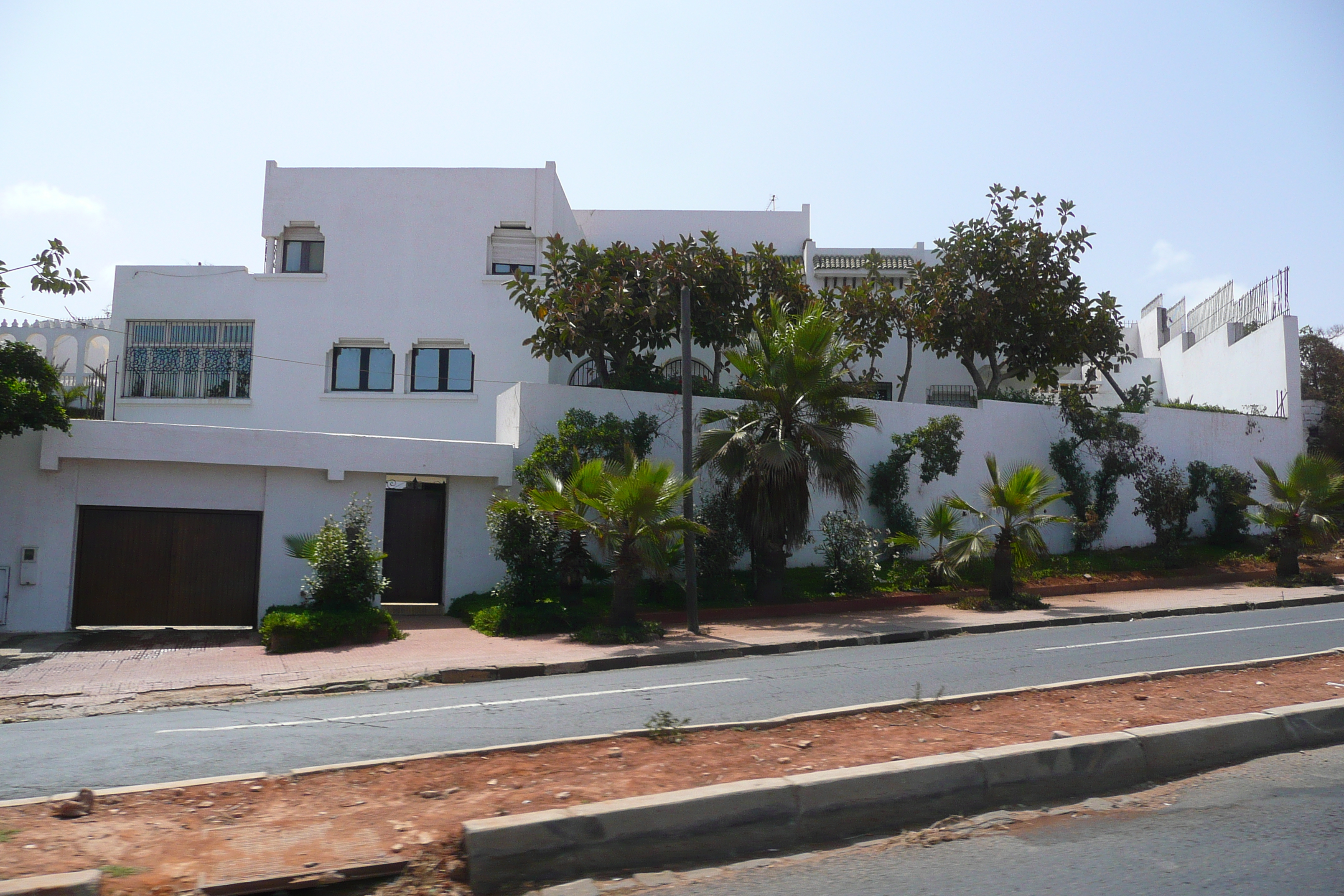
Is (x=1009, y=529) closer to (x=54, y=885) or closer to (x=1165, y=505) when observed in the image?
(x=1165, y=505)

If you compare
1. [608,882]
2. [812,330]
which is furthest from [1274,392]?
[608,882]

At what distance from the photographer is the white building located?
16156 millimetres

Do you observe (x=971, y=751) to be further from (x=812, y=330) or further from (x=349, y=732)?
(x=812, y=330)

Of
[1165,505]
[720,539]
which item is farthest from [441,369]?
[1165,505]

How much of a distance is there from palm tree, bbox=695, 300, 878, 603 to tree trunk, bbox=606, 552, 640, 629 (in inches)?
107

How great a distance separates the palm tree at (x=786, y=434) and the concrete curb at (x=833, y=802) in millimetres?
10343

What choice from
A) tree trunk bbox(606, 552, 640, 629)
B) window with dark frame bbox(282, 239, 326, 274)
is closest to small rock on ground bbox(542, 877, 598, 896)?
tree trunk bbox(606, 552, 640, 629)

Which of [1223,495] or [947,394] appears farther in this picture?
[947,394]

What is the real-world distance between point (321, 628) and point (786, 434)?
849cm

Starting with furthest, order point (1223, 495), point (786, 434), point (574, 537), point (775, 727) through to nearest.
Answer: point (1223, 495) → point (786, 434) → point (574, 537) → point (775, 727)

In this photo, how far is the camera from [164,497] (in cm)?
1638

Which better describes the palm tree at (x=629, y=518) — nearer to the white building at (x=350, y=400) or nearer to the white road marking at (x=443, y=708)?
the white building at (x=350, y=400)

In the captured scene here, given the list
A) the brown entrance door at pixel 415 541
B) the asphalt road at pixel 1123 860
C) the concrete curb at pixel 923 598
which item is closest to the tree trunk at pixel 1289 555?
the concrete curb at pixel 923 598

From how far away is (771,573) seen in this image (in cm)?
1764
